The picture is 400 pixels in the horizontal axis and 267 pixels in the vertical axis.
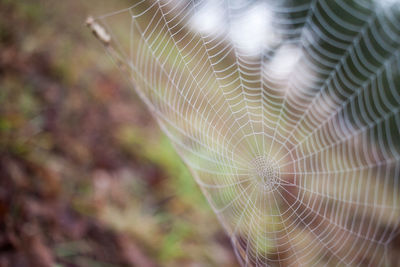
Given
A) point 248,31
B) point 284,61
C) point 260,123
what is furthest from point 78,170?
point 284,61

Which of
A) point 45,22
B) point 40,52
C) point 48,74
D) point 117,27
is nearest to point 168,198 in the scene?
point 48,74

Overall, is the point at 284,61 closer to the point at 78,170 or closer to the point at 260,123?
the point at 260,123

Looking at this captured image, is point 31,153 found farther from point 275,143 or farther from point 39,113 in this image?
point 275,143

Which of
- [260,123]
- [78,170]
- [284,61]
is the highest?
[284,61]

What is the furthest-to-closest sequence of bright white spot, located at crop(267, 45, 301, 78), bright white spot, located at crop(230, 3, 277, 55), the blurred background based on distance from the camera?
bright white spot, located at crop(267, 45, 301, 78) < bright white spot, located at crop(230, 3, 277, 55) < the blurred background

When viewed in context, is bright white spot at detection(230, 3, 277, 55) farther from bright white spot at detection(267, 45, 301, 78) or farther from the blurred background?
the blurred background

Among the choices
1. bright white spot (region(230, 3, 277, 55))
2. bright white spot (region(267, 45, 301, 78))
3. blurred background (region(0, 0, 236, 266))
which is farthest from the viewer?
bright white spot (region(267, 45, 301, 78))

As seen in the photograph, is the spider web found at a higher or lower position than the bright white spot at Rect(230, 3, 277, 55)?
lower

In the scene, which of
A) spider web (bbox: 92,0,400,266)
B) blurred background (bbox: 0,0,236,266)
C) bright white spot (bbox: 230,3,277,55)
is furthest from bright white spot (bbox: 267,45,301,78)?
blurred background (bbox: 0,0,236,266)
